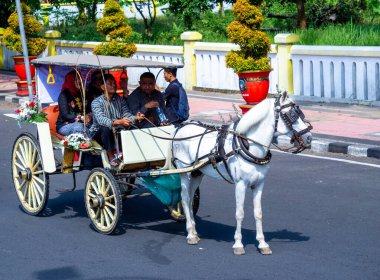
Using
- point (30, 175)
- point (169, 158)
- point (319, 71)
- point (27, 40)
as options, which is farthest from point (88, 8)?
point (169, 158)

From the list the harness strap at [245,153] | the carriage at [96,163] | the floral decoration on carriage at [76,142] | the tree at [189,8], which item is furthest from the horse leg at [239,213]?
the tree at [189,8]

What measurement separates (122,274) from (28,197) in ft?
10.3

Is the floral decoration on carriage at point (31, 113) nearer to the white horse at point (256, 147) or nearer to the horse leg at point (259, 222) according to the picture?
the white horse at point (256, 147)

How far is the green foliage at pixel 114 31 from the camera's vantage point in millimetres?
23656

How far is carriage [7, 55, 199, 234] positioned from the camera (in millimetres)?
9797

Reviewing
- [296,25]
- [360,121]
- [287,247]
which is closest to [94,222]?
[287,247]

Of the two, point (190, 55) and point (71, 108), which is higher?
point (71, 108)

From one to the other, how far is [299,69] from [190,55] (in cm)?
416

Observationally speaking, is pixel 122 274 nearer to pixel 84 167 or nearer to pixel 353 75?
pixel 84 167

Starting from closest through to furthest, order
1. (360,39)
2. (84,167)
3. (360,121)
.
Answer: (84,167)
(360,121)
(360,39)

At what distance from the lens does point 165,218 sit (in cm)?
1083

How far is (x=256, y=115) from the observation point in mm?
8742

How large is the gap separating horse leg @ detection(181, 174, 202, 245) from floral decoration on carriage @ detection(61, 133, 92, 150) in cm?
140

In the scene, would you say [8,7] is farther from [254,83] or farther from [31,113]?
[31,113]
